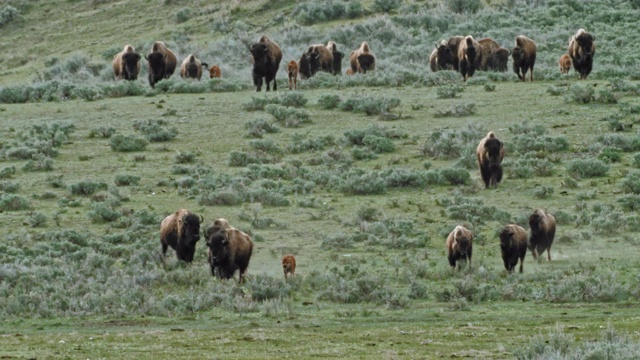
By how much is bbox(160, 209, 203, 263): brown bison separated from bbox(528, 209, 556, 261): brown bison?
5.71 metres

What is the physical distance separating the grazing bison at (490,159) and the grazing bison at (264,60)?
41.6 feet

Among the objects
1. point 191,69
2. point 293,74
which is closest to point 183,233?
point 293,74

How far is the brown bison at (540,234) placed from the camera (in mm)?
23469

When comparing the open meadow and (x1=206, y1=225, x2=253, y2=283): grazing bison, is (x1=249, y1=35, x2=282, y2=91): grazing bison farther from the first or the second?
(x1=206, y1=225, x2=253, y2=283): grazing bison

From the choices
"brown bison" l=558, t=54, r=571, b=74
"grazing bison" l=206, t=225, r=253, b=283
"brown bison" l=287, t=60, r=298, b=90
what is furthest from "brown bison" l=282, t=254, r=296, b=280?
"brown bison" l=558, t=54, r=571, b=74

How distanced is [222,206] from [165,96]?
1294 centimetres

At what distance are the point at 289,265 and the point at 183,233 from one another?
2001mm

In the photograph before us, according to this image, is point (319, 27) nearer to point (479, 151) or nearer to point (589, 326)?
point (479, 151)

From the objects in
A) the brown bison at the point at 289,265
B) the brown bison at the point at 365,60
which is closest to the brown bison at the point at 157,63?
the brown bison at the point at 365,60

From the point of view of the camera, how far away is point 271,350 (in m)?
15.6

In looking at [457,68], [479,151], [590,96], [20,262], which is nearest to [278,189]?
[479,151]

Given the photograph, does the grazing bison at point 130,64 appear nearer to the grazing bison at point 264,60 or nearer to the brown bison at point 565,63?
the grazing bison at point 264,60

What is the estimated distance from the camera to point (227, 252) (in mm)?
22016

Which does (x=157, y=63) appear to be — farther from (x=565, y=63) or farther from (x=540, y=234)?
(x=540, y=234)
